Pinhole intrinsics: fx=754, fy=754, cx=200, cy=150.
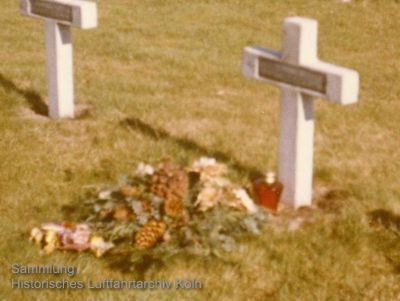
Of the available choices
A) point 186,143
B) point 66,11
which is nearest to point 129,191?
point 186,143

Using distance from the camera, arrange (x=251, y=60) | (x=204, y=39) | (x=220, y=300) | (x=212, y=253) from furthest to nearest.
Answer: (x=204, y=39) → (x=251, y=60) → (x=212, y=253) → (x=220, y=300)

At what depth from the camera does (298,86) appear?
18.3ft

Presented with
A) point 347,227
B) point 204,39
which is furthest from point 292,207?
point 204,39

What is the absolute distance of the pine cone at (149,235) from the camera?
203 inches

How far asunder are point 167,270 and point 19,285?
97 centimetres

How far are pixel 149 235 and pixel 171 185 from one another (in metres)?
0.41

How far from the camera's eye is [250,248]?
5.31 m

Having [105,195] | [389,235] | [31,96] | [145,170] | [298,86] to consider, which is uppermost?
[31,96]

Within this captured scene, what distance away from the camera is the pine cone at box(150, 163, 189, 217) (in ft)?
17.3

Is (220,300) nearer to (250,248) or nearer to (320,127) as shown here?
(250,248)

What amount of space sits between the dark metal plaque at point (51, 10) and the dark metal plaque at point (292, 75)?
2.50 metres

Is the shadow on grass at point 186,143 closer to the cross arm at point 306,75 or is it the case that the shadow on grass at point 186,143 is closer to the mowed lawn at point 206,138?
the mowed lawn at point 206,138

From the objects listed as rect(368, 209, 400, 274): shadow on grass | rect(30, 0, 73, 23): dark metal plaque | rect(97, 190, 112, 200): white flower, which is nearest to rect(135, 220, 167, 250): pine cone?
rect(97, 190, 112, 200): white flower

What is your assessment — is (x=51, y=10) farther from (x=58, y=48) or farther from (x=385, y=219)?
(x=385, y=219)
